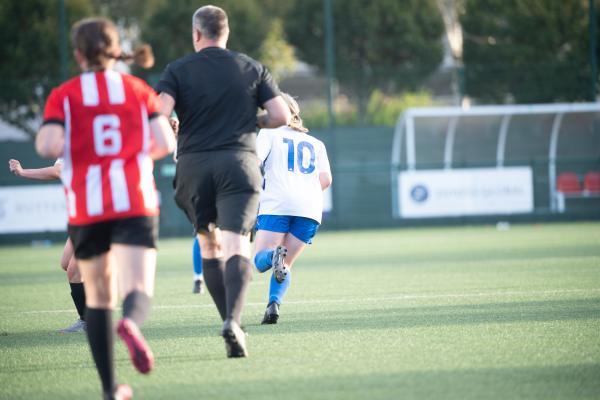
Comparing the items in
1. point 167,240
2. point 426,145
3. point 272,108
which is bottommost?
point 167,240

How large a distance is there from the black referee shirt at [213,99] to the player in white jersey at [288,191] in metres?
1.92

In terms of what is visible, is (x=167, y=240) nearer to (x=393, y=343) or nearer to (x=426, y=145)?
(x=426, y=145)

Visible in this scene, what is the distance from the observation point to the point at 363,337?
Result: 7027mm

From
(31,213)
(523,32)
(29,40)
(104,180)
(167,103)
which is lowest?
(31,213)

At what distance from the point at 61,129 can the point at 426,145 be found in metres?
21.3

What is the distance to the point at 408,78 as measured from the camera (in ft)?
93.0

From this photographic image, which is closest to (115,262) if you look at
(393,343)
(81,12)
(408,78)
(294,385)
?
(294,385)

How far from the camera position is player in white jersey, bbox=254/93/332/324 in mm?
8312

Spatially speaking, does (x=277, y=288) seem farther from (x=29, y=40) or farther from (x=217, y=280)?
(x=29, y=40)

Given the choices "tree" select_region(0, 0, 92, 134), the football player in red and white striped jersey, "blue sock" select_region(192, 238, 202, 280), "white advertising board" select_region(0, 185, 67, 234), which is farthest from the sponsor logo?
the football player in red and white striped jersey

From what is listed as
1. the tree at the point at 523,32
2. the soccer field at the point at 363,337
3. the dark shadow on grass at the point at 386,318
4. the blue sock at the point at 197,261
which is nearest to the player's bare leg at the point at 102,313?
the soccer field at the point at 363,337

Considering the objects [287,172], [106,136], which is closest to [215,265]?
[106,136]

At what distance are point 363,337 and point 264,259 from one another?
55.6 inches

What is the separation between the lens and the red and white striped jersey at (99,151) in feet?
16.2
